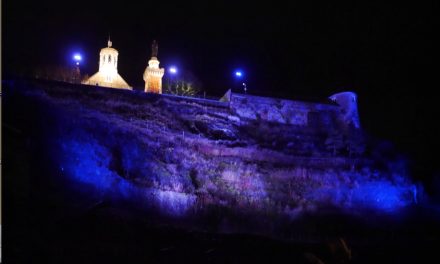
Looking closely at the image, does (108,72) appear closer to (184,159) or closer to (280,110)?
(280,110)

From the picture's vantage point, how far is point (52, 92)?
37.0 meters

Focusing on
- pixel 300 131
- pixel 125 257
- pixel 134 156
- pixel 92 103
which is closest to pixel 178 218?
pixel 134 156

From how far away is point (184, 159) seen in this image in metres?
32.0

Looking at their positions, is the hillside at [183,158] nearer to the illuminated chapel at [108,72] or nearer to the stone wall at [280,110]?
the stone wall at [280,110]

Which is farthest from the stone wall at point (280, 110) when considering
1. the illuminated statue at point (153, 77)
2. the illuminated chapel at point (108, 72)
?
the illuminated chapel at point (108, 72)

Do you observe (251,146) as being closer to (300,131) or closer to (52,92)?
(300,131)

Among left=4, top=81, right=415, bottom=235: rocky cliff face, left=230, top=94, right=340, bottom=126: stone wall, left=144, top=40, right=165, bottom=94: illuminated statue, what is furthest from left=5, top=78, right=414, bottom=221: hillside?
left=144, top=40, right=165, bottom=94: illuminated statue

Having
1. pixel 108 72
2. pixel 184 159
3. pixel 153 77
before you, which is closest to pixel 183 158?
pixel 184 159

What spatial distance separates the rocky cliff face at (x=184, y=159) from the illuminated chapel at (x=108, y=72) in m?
11.5

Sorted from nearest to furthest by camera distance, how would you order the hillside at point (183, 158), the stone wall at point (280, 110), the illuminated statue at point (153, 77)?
the hillside at point (183, 158) → the stone wall at point (280, 110) → the illuminated statue at point (153, 77)

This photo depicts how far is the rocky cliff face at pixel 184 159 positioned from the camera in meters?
27.3

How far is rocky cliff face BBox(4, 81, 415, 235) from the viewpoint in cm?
2731

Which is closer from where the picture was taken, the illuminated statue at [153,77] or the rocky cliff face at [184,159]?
the rocky cliff face at [184,159]

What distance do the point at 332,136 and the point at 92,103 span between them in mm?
25123
